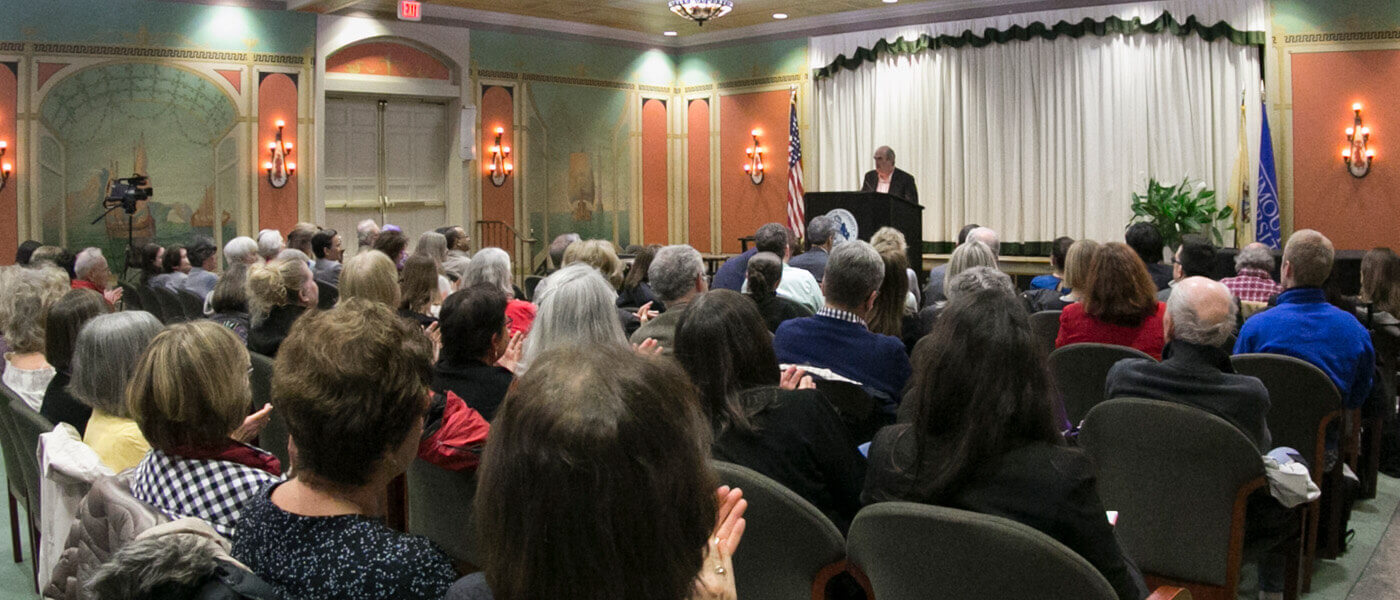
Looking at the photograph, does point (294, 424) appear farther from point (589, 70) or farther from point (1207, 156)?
point (589, 70)

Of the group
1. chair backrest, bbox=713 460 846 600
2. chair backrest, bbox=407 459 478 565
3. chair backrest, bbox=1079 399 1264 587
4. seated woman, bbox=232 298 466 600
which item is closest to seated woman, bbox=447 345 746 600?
seated woman, bbox=232 298 466 600

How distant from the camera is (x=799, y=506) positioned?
2119mm

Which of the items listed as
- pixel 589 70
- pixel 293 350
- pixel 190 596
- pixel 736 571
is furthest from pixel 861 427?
pixel 589 70

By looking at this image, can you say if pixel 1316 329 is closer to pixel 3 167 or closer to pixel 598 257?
pixel 598 257

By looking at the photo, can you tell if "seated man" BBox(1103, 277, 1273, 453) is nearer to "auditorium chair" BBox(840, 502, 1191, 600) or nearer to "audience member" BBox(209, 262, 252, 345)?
"auditorium chair" BBox(840, 502, 1191, 600)

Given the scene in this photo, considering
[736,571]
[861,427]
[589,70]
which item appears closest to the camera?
[736,571]

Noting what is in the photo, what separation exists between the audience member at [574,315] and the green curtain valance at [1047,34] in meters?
9.15

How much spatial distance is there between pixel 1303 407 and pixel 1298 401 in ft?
0.08

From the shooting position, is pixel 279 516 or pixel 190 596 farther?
pixel 279 516

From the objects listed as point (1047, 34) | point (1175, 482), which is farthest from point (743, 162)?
point (1175, 482)

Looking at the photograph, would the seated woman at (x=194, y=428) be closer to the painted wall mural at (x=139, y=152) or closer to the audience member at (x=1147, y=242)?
the audience member at (x=1147, y=242)

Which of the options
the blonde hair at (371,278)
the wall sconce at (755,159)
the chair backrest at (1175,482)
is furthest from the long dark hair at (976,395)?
the wall sconce at (755,159)

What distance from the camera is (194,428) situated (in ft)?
7.25

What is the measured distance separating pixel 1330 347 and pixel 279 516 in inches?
151
